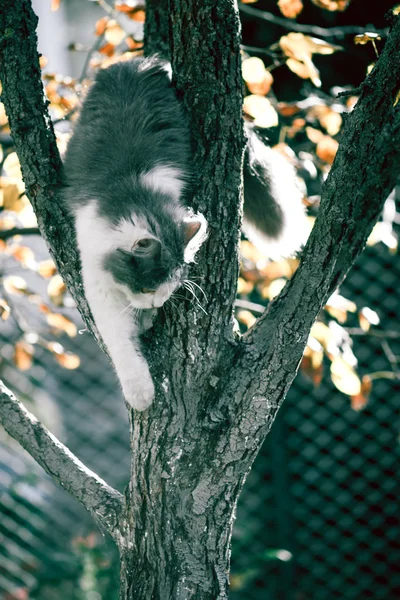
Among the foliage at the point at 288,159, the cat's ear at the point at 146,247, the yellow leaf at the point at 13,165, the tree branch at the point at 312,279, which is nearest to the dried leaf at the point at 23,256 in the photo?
the foliage at the point at 288,159

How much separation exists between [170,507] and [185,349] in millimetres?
347

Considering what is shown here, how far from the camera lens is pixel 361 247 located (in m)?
1.49

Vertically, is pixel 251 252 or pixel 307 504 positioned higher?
pixel 251 252

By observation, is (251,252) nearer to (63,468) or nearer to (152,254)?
(152,254)

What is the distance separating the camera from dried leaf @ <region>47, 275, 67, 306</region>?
2180 mm

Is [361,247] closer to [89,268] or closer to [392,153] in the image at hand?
[392,153]

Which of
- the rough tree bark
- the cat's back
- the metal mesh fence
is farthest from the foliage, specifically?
the metal mesh fence

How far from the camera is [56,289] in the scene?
2.21 m

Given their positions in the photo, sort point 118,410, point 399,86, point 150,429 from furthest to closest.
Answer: point 118,410 < point 150,429 < point 399,86

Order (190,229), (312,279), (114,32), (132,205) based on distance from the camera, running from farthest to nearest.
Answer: (114,32), (132,205), (190,229), (312,279)

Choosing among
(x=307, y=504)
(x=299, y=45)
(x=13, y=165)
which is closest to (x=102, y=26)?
(x=13, y=165)

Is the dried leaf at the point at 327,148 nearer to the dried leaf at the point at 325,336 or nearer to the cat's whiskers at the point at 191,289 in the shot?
the dried leaf at the point at 325,336

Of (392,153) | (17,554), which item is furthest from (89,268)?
(17,554)

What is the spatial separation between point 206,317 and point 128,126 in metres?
0.72
